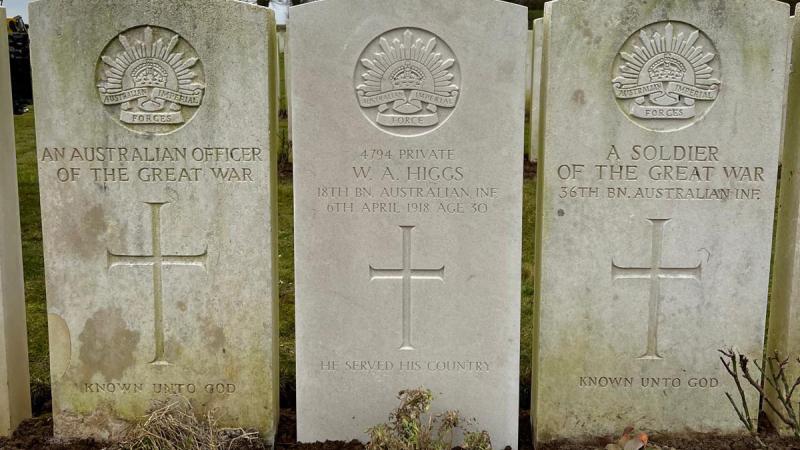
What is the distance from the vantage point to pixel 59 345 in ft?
12.4

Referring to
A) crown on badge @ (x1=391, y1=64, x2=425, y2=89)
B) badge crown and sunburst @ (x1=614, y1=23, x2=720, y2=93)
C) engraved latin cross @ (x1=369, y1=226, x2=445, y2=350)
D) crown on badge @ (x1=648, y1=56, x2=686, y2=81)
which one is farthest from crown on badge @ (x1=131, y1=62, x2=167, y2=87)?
crown on badge @ (x1=648, y1=56, x2=686, y2=81)

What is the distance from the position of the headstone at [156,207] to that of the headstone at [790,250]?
2.59 metres

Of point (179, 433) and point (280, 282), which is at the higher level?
point (280, 282)

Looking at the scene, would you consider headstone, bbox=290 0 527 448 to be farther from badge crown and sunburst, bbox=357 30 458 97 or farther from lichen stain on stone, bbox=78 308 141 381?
lichen stain on stone, bbox=78 308 141 381

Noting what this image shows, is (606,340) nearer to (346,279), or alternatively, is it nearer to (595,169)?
(595,169)

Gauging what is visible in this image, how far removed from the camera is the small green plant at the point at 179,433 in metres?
3.39

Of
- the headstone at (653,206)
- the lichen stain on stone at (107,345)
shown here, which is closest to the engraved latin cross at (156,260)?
the lichen stain on stone at (107,345)

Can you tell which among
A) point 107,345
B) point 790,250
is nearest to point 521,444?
point 790,250

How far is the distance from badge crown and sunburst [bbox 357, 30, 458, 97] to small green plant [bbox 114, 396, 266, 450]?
1745mm

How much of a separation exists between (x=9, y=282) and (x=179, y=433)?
1185 millimetres

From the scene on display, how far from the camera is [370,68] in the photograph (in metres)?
3.56

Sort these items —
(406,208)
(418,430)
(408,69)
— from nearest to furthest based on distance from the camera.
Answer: (418,430), (408,69), (406,208)

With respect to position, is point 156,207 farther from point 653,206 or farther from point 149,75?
point 653,206

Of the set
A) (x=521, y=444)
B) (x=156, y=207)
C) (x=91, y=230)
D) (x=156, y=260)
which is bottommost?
(x=521, y=444)
